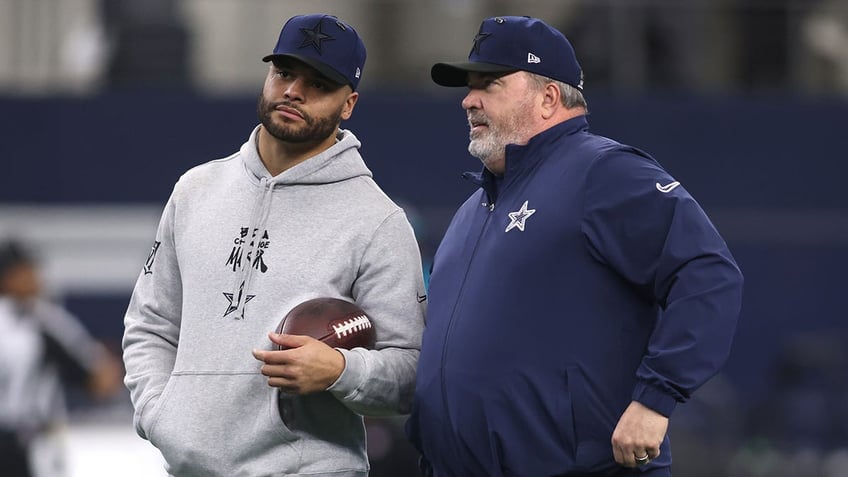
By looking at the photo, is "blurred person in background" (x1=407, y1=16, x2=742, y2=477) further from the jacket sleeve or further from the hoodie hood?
the hoodie hood

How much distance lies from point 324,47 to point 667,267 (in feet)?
3.63

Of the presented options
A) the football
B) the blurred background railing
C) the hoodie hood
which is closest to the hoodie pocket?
the football

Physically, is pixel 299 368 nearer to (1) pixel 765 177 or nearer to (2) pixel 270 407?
(2) pixel 270 407

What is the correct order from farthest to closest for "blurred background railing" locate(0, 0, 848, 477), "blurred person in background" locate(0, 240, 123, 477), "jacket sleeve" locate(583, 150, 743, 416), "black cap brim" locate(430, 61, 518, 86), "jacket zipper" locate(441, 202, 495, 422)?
"blurred background railing" locate(0, 0, 848, 477)
"blurred person in background" locate(0, 240, 123, 477)
"black cap brim" locate(430, 61, 518, 86)
"jacket zipper" locate(441, 202, 495, 422)
"jacket sleeve" locate(583, 150, 743, 416)

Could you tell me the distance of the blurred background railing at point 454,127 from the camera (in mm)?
11570

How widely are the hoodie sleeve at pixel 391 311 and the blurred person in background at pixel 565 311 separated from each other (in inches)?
2.5

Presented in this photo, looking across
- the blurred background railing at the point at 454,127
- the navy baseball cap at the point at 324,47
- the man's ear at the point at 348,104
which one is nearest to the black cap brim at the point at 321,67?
the navy baseball cap at the point at 324,47

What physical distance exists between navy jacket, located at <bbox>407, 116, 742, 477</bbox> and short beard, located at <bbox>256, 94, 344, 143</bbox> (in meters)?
0.55

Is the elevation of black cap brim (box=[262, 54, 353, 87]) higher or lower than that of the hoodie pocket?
higher

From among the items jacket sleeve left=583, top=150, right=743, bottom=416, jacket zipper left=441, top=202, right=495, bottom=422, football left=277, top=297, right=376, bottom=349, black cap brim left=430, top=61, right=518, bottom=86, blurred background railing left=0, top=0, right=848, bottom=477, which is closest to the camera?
jacket sleeve left=583, top=150, right=743, bottom=416

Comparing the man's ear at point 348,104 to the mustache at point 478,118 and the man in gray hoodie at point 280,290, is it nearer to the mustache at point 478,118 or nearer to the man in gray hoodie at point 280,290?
the man in gray hoodie at point 280,290

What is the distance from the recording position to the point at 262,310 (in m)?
4.04

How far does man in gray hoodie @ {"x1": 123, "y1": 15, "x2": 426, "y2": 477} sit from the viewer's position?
157 inches

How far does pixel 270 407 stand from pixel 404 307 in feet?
1.51
